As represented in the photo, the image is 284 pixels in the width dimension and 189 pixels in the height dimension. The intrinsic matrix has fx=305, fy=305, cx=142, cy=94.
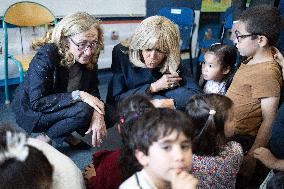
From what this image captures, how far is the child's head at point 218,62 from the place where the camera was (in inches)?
91.3

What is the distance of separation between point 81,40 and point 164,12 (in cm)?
220

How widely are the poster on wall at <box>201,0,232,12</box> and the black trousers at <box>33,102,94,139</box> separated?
3586 millimetres

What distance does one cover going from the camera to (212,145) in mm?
1312

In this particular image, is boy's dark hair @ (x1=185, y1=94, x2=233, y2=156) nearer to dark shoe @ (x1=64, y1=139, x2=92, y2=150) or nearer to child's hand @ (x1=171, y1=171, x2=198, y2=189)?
child's hand @ (x1=171, y1=171, x2=198, y2=189)

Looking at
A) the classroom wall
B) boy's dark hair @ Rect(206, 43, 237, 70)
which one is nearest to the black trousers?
boy's dark hair @ Rect(206, 43, 237, 70)

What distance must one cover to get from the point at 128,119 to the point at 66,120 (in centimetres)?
76

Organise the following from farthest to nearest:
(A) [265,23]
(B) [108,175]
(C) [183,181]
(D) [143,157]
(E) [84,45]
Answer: (E) [84,45], (A) [265,23], (B) [108,175], (D) [143,157], (C) [183,181]

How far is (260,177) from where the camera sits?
77.3 inches

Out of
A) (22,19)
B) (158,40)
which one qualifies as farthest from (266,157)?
(22,19)

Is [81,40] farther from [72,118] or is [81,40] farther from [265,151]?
[265,151]

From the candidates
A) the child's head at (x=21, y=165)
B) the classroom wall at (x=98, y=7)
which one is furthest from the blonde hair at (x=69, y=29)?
the classroom wall at (x=98, y=7)

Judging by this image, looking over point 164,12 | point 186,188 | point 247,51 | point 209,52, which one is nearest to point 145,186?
point 186,188

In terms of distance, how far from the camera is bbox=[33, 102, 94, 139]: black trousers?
6.05 ft

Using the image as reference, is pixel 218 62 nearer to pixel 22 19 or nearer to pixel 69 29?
pixel 69 29
